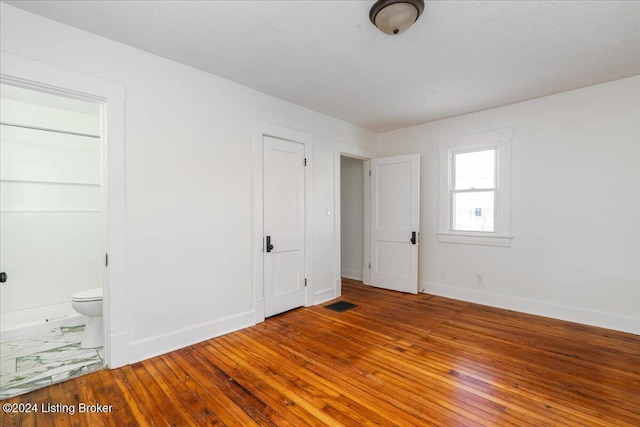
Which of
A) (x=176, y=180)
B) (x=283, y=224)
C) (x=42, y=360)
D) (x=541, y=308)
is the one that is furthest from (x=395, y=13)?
(x=42, y=360)

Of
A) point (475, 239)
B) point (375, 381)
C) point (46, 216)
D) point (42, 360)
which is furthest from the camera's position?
point (475, 239)

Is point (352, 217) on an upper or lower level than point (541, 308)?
upper

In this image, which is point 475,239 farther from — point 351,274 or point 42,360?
point 42,360

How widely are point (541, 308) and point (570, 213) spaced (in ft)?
4.07

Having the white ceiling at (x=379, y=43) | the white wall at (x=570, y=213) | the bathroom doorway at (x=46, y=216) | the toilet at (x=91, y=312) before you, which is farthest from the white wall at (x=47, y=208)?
the white wall at (x=570, y=213)

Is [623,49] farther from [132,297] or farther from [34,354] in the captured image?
[34,354]

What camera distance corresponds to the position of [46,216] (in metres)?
3.63

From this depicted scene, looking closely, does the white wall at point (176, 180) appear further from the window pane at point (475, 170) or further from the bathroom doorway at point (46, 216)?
the window pane at point (475, 170)

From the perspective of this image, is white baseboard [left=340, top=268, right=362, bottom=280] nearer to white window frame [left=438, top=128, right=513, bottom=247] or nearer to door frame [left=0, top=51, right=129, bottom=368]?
white window frame [left=438, top=128, right=513, bottom=247]

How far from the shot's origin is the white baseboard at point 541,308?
317 cm

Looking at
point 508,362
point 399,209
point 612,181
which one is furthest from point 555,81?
point 508,362

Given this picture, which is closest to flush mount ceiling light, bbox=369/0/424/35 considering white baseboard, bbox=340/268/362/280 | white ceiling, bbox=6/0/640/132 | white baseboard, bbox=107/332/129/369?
white ceiling, bbox=6/0/640/132

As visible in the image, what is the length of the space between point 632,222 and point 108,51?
17.7 ft

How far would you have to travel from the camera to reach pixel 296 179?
153 inches
